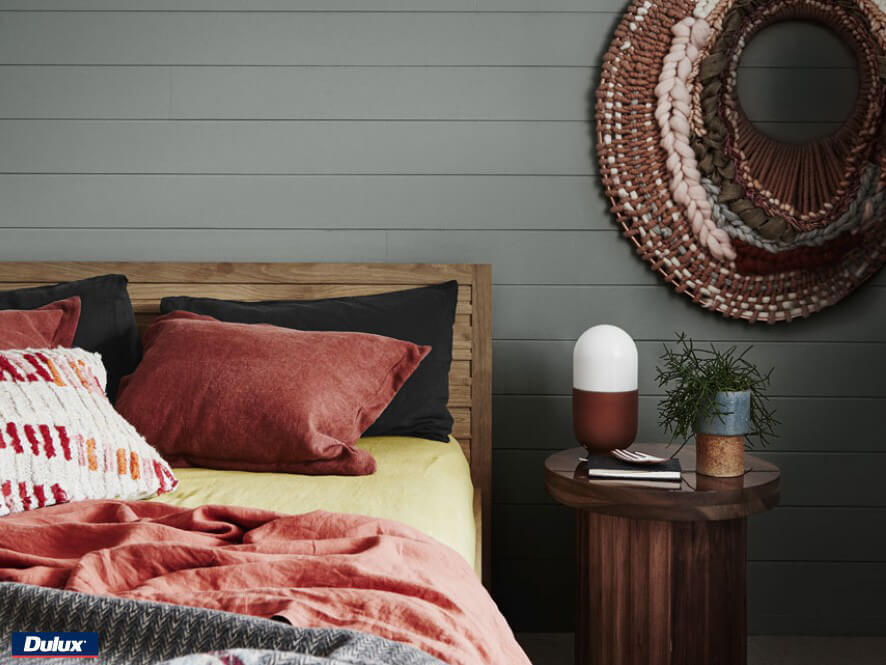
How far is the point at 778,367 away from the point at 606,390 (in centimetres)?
74

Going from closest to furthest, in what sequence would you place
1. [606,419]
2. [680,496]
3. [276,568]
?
[276,568] → [680,496] → [606,419]

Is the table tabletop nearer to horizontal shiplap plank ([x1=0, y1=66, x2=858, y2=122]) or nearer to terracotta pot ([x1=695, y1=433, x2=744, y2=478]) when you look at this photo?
terracotta pot ([x1=695, y1=433, x2=744, y2=478])

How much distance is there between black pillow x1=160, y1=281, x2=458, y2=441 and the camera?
200 centimetres

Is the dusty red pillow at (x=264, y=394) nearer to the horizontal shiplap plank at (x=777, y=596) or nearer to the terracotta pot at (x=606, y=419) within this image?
the terracotta pot at (x=606, y=419)

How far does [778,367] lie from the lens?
7.59 feet

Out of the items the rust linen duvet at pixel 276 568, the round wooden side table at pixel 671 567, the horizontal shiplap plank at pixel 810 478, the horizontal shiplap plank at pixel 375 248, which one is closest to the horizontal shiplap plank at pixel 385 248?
the horizontal shiplap plank at pixel 375 248

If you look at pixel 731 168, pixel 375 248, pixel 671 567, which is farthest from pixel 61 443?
pixel 731 168

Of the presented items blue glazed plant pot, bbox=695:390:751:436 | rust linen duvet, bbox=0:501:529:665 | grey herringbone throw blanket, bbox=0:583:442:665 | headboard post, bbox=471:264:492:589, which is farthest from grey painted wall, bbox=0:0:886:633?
grey herringbone throw blanket, bbox=0:583:442:665

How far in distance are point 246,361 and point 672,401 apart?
0.92 metres

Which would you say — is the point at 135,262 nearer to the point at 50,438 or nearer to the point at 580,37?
the point at 50,438

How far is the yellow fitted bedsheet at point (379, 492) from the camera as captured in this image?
56.4 inches

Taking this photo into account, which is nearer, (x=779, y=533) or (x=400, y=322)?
(x=400, y=322)

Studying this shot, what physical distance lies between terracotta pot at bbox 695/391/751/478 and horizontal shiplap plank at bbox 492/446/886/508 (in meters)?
0.66

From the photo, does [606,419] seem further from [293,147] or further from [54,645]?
[54,645]
